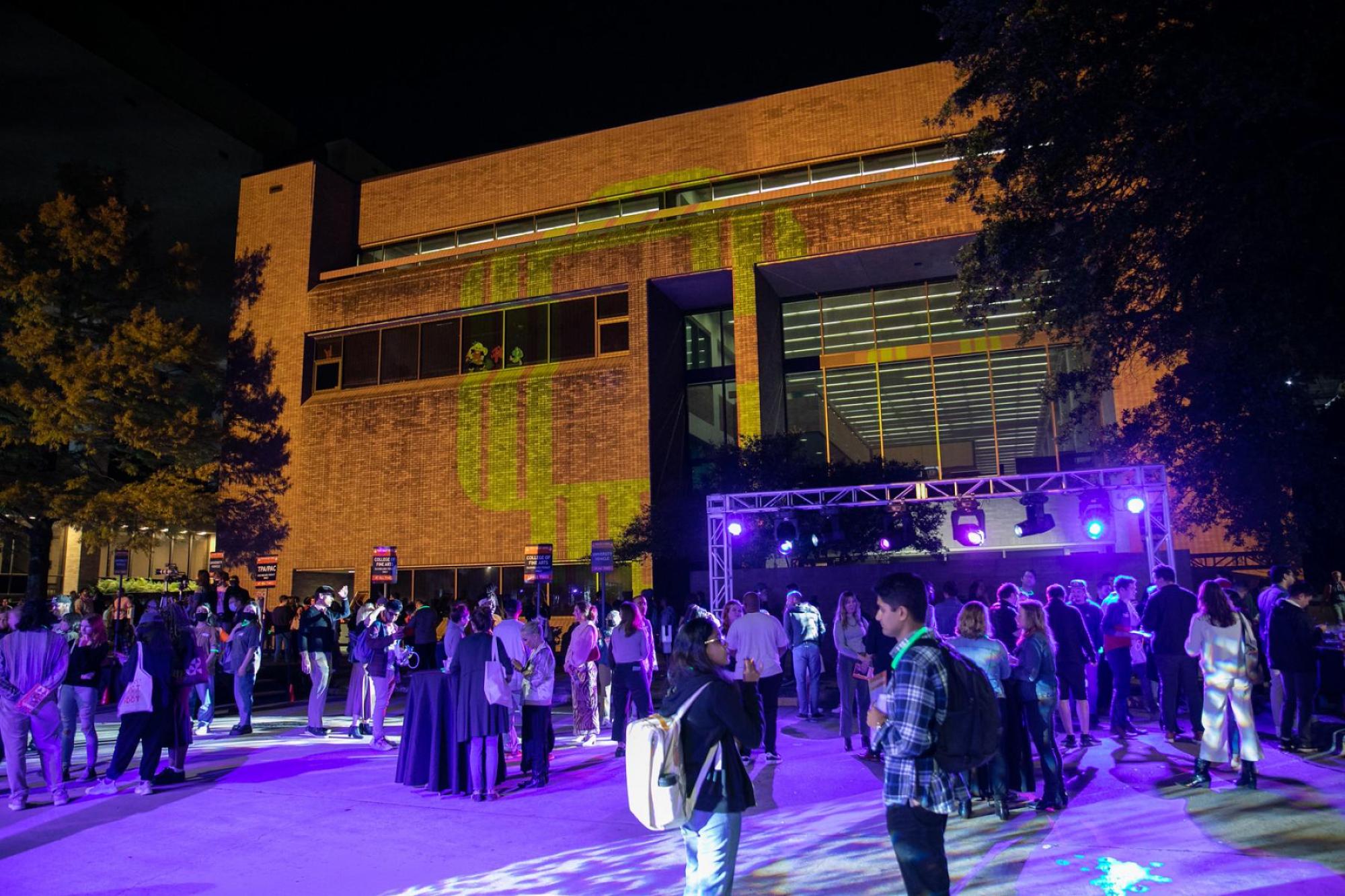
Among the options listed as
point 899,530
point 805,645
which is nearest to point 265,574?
point 805,645

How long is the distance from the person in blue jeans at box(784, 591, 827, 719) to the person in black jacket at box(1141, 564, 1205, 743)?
402cm

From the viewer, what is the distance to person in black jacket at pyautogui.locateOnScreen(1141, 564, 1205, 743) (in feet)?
31.2

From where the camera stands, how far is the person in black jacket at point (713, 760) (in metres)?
4.16

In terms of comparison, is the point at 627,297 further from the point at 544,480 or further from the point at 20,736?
the point at 20,736

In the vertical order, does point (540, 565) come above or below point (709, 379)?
below

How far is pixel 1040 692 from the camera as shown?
755cm

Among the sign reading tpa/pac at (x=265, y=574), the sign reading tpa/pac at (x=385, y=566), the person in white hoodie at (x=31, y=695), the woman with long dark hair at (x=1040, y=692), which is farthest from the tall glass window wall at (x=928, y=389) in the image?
the person in white hoodie at (x=31, y=695)

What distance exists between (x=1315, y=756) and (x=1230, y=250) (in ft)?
18.8

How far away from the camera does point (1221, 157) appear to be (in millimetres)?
10422

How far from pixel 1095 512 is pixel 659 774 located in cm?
1371

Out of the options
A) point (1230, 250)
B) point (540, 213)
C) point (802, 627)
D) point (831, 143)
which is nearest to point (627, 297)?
point (540, 213)

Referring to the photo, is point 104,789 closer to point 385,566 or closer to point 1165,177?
point 385,566

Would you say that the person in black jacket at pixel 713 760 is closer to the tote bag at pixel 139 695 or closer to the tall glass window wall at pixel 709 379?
the tote bag at pixel 139 695

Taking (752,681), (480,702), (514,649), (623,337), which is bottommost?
(480,702)
